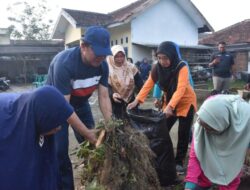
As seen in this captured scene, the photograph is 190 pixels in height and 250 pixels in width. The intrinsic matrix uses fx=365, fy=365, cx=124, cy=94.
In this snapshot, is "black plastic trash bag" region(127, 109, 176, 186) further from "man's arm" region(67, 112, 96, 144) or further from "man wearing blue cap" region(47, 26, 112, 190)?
"man's arm" region(67, 112, 96, 144)

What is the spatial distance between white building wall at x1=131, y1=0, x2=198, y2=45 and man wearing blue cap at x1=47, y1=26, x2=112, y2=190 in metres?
13.1

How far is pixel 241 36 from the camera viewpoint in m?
22.5

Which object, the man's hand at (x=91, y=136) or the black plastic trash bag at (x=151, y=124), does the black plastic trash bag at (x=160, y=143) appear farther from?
the man's hand at (x=91, y=136)

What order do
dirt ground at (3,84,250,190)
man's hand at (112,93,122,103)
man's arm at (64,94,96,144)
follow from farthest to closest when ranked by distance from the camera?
man's hand at (112,93,122,103) → dirt ground at (3,84,250,190) → man's arm at (64,94,96,144)

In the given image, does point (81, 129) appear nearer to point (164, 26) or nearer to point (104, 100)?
point (104, 100)

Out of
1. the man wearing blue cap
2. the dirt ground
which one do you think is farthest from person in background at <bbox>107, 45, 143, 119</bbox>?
the man wearing blue cap

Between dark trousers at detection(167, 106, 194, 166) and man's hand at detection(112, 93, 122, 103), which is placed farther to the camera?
man's hand at detection(112, 93, 122, 103)

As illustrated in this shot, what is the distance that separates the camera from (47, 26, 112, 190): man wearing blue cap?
285 cm

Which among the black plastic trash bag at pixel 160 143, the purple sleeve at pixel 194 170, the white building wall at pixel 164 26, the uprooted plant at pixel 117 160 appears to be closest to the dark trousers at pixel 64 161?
the uprooted plant at pixel 117 160

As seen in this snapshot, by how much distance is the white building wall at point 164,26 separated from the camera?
16.4 m

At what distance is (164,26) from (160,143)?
14.2m

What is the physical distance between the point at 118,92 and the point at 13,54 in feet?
72.0

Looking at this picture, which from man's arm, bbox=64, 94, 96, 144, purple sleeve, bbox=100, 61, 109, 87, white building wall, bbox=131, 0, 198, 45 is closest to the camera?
man's arm, bbox=64, 94, 96, 144

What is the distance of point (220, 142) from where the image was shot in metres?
2.79
